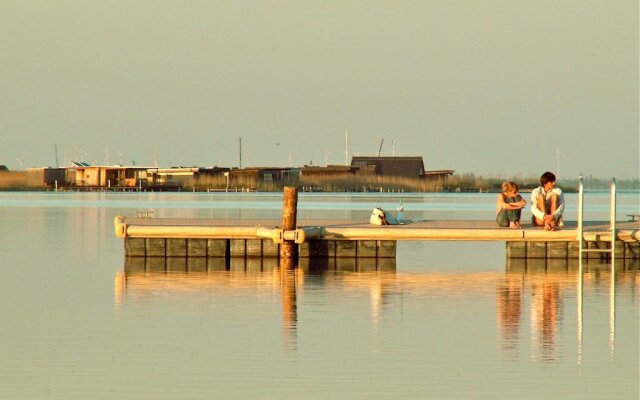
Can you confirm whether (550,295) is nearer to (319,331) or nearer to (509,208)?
(319,331)

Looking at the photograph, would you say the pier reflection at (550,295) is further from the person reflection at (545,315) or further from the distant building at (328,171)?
the distant building at (328,171)

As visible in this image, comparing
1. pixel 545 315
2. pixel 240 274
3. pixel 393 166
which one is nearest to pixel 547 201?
pixel 240 274

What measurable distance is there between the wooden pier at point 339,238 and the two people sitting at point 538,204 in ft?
0.75

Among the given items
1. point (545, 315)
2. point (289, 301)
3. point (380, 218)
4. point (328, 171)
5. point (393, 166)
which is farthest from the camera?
point (328, 171)

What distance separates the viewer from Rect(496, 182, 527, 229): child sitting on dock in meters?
22.5

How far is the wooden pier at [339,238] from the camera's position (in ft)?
72.4

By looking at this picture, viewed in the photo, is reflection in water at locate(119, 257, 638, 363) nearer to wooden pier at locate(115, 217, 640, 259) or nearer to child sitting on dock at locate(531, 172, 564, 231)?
wooden pier at locate(115, 217, 640, 259)

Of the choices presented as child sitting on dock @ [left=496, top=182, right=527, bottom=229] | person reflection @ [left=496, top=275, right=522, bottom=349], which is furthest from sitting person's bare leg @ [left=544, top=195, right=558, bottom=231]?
person reflection @ [left=496, top=275, right=522, bottom=349]

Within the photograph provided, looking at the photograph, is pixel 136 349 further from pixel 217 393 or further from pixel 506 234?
pixel 506 234

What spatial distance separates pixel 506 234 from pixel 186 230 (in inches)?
222

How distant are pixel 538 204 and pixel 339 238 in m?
3.59

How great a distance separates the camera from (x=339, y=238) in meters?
22.5

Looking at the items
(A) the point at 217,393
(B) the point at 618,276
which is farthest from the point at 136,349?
(B) the point at 618,276

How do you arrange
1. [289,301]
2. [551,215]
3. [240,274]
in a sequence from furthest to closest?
[551,215], [240,274], [289,301]
